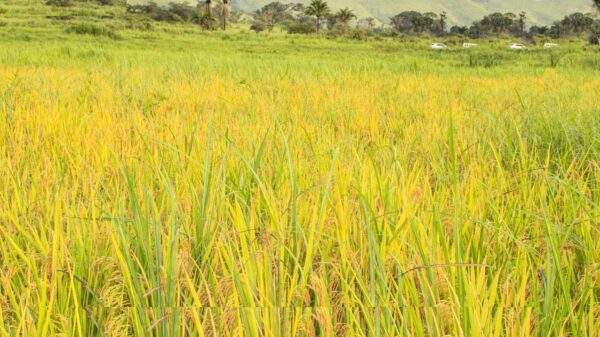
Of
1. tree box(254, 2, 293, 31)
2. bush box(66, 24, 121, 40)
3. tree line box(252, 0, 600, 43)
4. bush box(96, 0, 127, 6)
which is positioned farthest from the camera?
tree box(254, 2, 293, 31)

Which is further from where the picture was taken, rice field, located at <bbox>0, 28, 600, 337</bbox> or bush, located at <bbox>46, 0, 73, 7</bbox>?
bush, located at <bbox>46, 0, 73, 7</bbox>

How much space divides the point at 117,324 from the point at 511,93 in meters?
4.96

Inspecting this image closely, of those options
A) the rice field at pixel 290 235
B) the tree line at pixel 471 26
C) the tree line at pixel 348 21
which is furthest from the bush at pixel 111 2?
the rice field at pixel 290 235

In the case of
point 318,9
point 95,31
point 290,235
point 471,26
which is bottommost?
point 290,235

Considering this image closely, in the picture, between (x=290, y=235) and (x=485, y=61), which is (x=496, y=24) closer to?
(x=485, y=61)

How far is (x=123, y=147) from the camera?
6.63 ft

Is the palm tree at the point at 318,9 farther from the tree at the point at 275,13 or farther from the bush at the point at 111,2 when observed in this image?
the tree at the point at 275,13

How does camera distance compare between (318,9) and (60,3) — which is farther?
(318,9)

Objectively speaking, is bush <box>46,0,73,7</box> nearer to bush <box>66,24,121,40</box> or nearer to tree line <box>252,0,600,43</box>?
tree line <box>252,0,600,43</box>

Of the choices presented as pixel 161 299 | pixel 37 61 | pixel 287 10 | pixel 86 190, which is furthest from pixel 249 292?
pixel 287 10

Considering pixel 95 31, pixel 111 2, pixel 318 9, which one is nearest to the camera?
pixel 95 31

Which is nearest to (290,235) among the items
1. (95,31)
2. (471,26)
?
(95,31)

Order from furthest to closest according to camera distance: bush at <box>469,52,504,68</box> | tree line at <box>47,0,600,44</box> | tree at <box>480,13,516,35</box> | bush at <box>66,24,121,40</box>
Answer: tree at <box>480,13,516,35</box> → tree line at <box>47,0,600,44</box> → bush at <box>66,24,121,40</box> → bush at <box>469,52,504,68</box>

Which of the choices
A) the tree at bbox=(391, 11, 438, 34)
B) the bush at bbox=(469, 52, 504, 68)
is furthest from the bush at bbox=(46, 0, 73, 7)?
the bush at bbox=(469, 52, 504, 68)
